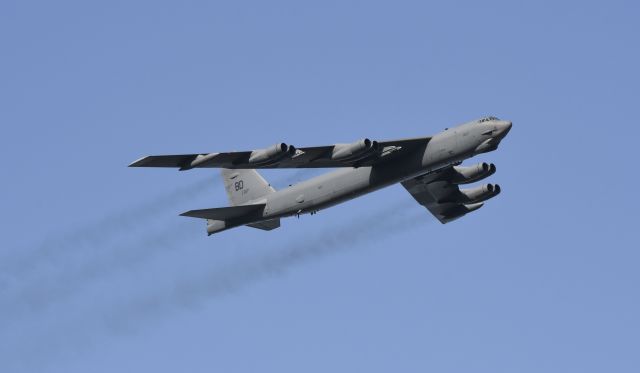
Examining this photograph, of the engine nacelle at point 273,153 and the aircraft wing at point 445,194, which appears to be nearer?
the engine nacelle at point 273,153

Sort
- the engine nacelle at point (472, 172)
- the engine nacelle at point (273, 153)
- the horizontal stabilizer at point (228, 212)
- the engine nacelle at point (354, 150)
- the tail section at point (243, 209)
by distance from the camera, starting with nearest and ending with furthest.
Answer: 1. the engine nacelle at point (273, 153)
2. the engine nacelle at point (354, 150)
3. the horizontal stabilizer at point (228, 212)
4. the tail section at point (243, 209)
5. the engine nacelle at point (472, 172)

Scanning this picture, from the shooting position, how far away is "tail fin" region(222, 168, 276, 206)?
72938 mm

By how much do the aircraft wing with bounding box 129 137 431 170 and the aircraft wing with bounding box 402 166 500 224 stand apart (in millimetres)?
6193

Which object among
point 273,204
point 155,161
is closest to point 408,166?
point 273,204

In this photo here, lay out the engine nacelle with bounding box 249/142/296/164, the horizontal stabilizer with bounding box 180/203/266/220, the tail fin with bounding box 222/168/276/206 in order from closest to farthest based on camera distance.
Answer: the engine nacelle with bounding box 249/142/296/164 < the horizontal stabilizer with bounding box 180/203/266/220 < the tail fin with bounding box 222/168/276/206

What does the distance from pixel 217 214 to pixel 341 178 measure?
22.0 ft

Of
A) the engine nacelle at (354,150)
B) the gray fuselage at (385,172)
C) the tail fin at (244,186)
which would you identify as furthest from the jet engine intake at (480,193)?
the engine nacelle at (354,150)

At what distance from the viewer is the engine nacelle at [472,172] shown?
69750 millimetres

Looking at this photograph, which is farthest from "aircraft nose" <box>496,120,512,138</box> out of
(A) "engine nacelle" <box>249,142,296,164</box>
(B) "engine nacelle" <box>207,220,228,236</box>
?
(B) "engine nacelle" <box>207,220,228,236</box>

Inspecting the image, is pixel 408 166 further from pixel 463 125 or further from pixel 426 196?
pixel 426 196

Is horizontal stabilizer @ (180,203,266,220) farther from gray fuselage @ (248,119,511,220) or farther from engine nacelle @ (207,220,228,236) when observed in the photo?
gray fuselage @ (248,119,511,220)

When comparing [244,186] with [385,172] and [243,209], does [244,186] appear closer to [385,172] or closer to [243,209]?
[243,209]

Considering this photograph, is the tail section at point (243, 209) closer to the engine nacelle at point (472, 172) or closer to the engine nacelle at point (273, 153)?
the engine nacelle at point (273, 153)

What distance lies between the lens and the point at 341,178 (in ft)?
221
